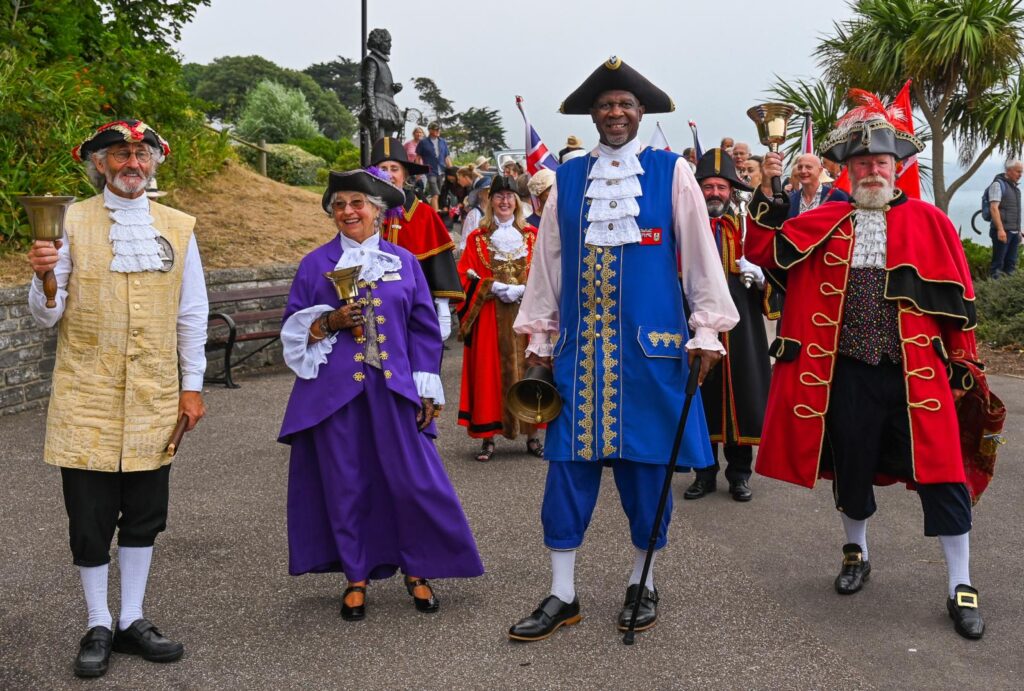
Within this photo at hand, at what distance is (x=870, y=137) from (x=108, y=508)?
342cm

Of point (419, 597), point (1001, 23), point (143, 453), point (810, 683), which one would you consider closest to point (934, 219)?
point (810, 683)

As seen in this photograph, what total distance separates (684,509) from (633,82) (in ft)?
9.59

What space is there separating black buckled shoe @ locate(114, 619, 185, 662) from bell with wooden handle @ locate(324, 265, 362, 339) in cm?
140

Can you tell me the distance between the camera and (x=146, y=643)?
165 inches

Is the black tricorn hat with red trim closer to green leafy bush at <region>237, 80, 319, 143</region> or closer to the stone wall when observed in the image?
the stone wall

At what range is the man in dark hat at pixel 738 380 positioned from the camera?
661 cm

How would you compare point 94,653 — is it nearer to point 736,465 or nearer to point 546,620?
point 546,620

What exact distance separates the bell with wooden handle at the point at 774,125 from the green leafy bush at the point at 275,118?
89.3 feet

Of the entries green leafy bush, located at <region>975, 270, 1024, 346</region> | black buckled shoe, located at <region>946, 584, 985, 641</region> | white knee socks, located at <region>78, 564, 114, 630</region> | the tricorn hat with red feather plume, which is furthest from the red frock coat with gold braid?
green leafy bush, located at <region>975, 270, 1024, 346</region>

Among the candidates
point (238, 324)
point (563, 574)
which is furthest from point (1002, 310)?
point (563, 574)

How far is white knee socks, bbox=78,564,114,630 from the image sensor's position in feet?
13.7

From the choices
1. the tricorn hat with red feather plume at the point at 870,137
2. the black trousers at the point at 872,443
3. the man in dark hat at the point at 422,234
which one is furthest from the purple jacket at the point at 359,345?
the tricorn hat with red feather plume at the point at 870,137

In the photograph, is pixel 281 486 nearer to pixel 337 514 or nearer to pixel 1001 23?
pixel 337 514

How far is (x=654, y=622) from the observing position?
4523 millimetres
